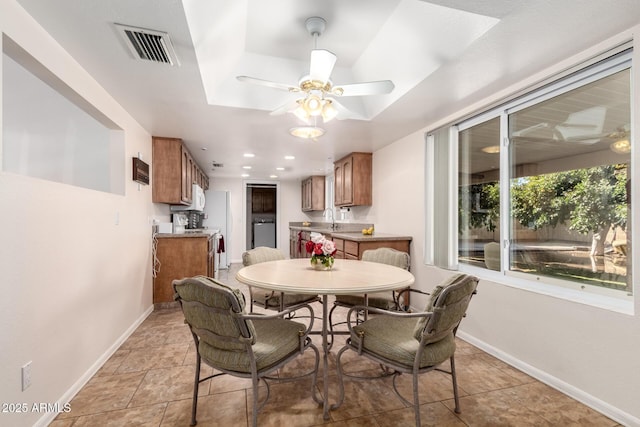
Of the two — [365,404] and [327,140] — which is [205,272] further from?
[365,404]

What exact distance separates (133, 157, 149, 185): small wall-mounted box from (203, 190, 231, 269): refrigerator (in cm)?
302

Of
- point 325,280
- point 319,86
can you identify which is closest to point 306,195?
point 319,86

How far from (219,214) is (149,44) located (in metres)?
4.88

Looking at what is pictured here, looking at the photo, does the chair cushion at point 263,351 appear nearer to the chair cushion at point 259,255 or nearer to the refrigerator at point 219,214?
the chair cushion at point 259,255

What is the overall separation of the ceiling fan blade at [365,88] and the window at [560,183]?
131cm

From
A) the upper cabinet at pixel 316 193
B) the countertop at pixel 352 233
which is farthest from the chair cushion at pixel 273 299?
the upper cabinet at pixel 316 193

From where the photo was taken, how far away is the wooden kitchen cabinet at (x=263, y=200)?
8969 mm

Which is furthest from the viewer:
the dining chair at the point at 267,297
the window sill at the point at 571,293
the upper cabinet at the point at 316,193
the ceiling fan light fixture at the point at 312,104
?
the upper cabinet at the point at 316,193

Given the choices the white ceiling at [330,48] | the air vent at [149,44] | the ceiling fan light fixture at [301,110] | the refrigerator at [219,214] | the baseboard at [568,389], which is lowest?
the baseboard at [568,389]

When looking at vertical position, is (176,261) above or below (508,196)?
below

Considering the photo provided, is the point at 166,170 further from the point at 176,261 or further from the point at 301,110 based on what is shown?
the point at 301,110

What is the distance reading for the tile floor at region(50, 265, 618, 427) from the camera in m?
1.67

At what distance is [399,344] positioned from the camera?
1574 millimetres

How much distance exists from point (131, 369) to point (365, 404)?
1.79m
